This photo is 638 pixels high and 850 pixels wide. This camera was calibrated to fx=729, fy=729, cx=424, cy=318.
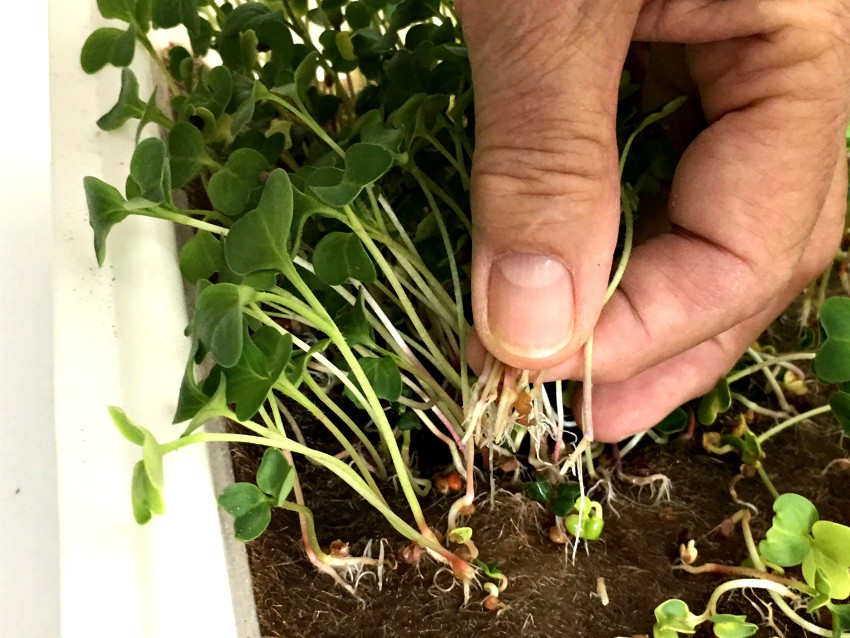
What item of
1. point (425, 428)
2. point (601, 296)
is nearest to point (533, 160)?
point (601, 296)

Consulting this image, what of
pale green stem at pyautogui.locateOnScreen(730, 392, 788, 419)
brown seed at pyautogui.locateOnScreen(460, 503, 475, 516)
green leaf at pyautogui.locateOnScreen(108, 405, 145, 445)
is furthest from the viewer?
pale green stem at pyautogui.locateOnScreen(730, 392, 788, 419)

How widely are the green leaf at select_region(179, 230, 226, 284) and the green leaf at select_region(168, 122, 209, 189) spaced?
0.08 m

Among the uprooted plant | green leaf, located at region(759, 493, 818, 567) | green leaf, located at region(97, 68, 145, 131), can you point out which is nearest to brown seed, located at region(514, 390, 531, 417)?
the uprooted plant

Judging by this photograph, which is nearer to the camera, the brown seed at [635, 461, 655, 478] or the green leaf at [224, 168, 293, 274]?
the green leaf at [224, 168, 293, 274]

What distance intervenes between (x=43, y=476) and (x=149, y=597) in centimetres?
17

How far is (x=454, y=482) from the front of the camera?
0.70 meters

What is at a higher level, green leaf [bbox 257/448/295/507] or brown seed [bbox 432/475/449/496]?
green leaf [bbox 257/448/295/507]

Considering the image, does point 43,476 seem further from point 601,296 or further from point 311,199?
point 601,296

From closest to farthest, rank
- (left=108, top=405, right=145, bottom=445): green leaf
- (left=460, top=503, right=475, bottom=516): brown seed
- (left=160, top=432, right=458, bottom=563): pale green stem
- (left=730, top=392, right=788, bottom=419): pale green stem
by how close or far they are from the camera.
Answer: (left=108, top=405, right=145, bottom=445): green leaf < (left=160, top=432, right=458, bottom=563): pale green stem < (left=460, top=503, right=475, bottom=516): brown seed < (left=730, top=392, right=788, bottom=419): pale green stem

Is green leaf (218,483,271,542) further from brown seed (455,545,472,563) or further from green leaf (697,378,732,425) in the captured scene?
green leaf (697,378,732,425)

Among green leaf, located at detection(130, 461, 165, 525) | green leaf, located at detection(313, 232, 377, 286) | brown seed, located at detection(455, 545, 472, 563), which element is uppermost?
green leaf, located at detection(313, 232, 377, 286)

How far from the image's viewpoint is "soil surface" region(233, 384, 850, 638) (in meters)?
0.61

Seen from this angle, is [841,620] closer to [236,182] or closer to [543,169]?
[543,169]

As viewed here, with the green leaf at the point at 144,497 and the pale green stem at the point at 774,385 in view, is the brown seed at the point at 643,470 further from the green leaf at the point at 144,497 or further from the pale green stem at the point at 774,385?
the green leaf at the point at 144,497
